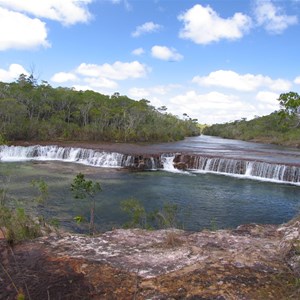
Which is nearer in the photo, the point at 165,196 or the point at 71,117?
the point at 165,196

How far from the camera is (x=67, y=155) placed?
2752cm

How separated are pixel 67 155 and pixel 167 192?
13.8 meters

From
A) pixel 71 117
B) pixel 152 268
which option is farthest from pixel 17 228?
pixel 71 117

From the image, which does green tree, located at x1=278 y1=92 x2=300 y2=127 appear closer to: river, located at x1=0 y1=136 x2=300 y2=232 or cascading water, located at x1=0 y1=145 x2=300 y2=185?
river, located at x1=0 y1=136 x2=300 y2=232

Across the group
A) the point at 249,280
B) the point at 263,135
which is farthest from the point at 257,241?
the point at 263,135

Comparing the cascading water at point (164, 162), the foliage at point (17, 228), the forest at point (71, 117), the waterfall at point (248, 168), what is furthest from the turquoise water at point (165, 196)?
the forest at point (71, 117)

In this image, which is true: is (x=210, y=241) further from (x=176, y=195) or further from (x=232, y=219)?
(x=176, y=195)

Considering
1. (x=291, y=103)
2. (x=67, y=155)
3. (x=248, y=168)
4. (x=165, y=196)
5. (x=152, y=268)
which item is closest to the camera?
(x=152, y=268)

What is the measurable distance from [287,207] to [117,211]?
7.40 metres

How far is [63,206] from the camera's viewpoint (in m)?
12.7

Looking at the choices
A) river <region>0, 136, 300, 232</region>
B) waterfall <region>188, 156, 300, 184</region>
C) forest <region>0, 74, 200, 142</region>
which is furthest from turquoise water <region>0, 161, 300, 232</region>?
forest <region>0, 74, 200, 142</region>

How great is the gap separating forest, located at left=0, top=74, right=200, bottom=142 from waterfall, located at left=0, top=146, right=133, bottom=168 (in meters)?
8.35

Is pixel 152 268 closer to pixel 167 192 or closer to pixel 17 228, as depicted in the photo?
pixel 17 228

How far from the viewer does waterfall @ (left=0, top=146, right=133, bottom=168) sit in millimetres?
24906
